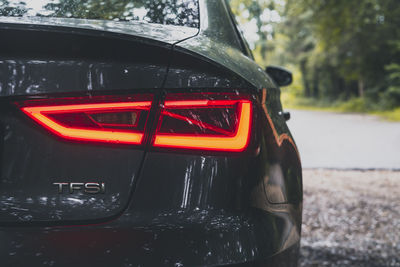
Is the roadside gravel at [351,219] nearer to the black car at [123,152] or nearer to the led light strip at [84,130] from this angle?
the black car at [123,152]

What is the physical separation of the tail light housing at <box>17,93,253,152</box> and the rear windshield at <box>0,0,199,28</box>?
376mm

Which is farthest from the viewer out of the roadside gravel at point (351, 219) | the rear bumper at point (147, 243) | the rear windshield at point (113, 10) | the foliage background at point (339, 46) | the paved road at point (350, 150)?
the foliage background at point (339, 46)

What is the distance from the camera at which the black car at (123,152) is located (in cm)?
113

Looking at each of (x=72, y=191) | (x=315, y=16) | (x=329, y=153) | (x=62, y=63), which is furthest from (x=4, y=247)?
(x=315, y=16)

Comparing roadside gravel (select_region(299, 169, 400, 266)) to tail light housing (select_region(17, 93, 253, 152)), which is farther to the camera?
roadside gravel (select_region(299, 169, 400, 266))

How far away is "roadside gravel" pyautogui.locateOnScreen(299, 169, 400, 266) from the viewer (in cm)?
→ 350

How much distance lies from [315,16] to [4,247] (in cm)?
1244

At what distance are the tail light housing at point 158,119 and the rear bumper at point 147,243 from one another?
195 mm

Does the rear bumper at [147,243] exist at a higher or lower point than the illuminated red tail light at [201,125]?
lower

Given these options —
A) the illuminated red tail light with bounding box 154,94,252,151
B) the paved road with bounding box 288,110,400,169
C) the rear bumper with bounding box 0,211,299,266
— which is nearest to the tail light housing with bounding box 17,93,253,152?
the illuminated red tail light with bounding box 154,94,252,151

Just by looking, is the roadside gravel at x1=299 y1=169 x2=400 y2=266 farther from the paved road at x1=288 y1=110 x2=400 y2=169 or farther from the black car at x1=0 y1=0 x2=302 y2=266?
the black car at x1=0 y1=0 x2=302 y2=266

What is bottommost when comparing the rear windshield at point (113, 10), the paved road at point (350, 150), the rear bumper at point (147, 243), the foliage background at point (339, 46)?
the paved road at point (350, 150)

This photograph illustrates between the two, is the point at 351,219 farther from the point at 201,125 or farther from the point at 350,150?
the point at 350,150

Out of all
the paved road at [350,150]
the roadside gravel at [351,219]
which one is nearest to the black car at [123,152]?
the roadside gravel at [351,219]
